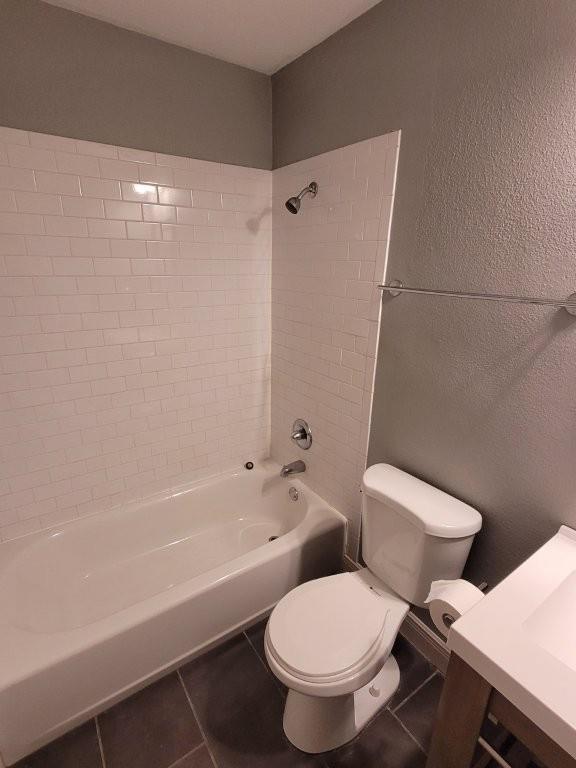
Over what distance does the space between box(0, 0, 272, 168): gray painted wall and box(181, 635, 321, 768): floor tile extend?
2.15 metres

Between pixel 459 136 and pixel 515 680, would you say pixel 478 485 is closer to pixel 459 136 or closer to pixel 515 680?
pixel 515 680

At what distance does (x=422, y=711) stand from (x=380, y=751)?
212 mm

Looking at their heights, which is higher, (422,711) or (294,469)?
(294,469)

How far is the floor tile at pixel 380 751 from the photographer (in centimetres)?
120

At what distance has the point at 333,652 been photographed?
110 centimetres

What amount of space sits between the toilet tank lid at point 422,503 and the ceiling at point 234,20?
5.31ft

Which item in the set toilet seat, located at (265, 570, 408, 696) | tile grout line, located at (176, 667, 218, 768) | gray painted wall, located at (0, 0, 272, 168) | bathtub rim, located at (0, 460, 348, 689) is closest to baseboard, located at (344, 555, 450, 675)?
toilet seat, located at (265, 570, 408, 696)

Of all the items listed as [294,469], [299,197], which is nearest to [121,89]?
[299,197]

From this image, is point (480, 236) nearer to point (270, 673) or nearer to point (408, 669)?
point (408, 669)

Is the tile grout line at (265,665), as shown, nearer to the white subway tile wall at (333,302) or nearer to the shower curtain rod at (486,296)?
the white subway tile wall at (333,302)

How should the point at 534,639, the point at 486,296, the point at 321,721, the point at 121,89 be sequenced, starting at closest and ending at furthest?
the point at 534,639 → the point at 486,296 → the point at 321,721 → the point at 121,89

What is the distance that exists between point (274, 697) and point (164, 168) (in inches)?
85.8

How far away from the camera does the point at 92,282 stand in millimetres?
1556

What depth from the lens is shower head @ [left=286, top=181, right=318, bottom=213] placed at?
151 cm
